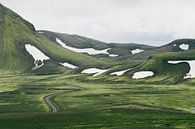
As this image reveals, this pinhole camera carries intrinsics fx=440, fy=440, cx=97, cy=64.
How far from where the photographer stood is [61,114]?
111438 millimetres

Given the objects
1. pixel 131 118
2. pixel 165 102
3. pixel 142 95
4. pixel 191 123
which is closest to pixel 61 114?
pixel 131 118

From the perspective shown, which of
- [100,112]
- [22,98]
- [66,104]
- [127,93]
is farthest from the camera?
[127,93]

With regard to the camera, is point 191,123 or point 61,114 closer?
point 191,123

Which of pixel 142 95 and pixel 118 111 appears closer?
pixel 118 111

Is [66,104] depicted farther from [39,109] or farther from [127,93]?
[127,93]

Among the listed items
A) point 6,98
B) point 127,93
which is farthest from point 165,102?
point 6,98

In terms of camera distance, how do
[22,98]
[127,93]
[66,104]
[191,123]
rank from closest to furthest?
[191,123]
[66,104]
[22,98]
[127,93]

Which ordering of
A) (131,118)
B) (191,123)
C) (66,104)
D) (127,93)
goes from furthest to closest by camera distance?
1. (127,93)
2. (66,104)
3. (131,118)
4. (191,123)

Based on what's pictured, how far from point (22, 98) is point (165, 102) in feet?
169

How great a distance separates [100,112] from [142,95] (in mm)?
49803

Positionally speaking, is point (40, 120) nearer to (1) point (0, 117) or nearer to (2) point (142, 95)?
(1) point (0, 117)

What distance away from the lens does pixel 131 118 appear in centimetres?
10556

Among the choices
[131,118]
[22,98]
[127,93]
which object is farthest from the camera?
[127,93]

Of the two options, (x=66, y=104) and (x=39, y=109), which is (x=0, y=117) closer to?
(x=39, y=109)
